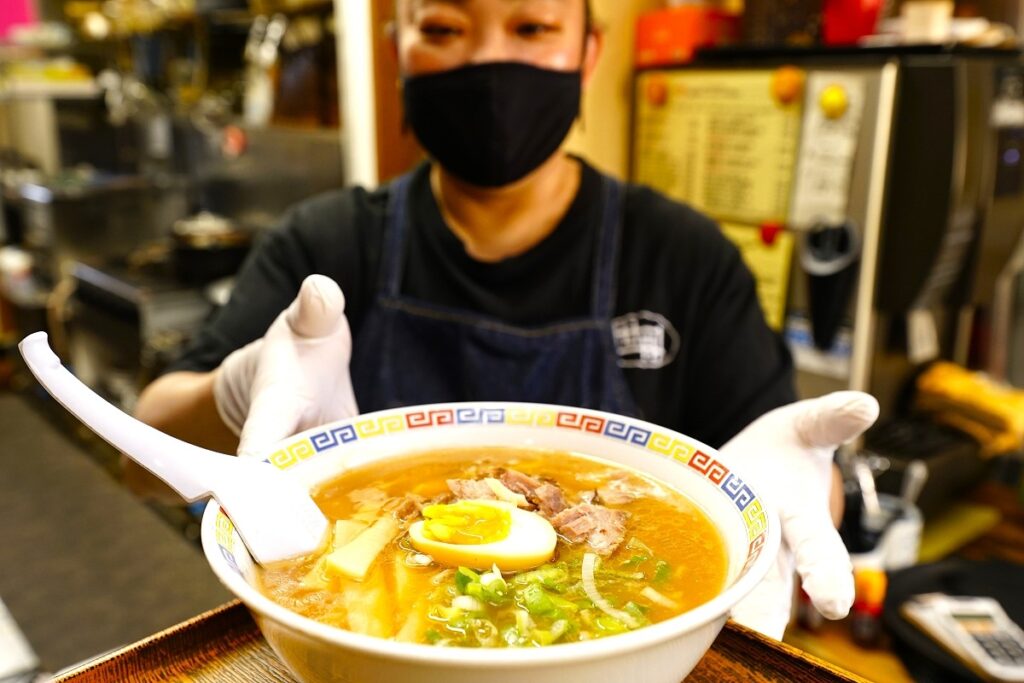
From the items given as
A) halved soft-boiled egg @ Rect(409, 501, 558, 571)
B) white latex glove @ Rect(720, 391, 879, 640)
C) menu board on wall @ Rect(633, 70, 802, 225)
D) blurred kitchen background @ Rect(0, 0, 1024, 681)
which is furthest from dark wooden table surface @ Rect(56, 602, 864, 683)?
menu board on wall @ Rect(633, 70, 802, 225)

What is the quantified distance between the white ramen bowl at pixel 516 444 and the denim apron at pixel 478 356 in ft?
1.96

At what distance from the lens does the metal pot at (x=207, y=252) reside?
3.72m

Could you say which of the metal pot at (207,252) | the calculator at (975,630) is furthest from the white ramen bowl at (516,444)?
the metal pot at (207,252)

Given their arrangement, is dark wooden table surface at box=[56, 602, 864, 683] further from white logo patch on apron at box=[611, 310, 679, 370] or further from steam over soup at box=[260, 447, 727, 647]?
white logo patch on apron at box=[611, 310, 679, 370]

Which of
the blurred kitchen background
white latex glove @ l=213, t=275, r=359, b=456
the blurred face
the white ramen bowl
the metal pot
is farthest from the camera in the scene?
the metal pot

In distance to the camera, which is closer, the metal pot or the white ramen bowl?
the white ramen bowl

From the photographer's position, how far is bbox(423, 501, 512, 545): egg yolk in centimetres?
74

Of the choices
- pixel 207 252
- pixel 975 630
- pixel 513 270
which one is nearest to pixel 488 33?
pixel 513 270

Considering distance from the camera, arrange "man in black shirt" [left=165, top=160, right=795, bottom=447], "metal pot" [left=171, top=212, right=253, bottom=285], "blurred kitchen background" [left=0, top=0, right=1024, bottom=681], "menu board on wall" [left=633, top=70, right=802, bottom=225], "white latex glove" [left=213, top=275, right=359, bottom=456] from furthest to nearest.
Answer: "metal pot" [left=171, top=212, right=253, bottom=285] < "menu board on wall" [left=633, top=70, right=802, bottom=225] < "blurred kitchen background" [left=0, top=0, right=1024, bottom=681] < "man in black shirt" [left=165, top=160, right=795, bottom=447] < "white latex glove" [left=213, top=275, right=359, bottom=456]

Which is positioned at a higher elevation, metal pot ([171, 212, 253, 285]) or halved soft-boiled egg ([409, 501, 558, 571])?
halved soft-boiled egg ([409, 501, 558, 571])

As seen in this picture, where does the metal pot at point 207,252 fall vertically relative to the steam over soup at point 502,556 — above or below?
below

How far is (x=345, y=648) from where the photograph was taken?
1.72ft

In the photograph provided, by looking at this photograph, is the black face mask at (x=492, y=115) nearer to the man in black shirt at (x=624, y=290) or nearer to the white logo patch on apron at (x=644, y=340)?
the man in black shirt at (x=624, y=290)

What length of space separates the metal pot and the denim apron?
237cm
